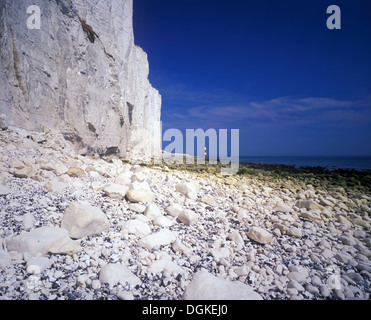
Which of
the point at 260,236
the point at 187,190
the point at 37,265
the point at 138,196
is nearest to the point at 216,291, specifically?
the point at 260,236

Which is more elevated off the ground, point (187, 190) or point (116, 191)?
point (116, 191)

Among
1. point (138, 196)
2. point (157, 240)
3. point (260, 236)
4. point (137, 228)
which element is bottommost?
point (260, 236)

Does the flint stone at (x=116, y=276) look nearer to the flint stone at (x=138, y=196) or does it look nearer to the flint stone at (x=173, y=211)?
the flint stone at (x=173, y=211)

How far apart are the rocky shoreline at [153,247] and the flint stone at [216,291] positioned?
0.5 inches

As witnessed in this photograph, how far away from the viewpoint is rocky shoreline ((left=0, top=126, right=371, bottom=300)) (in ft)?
7.64

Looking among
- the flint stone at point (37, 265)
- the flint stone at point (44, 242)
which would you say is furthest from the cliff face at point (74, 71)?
the flint stone at point (37, 265)

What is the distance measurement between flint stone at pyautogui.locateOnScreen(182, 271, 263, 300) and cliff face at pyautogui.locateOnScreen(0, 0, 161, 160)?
8410 millimetres

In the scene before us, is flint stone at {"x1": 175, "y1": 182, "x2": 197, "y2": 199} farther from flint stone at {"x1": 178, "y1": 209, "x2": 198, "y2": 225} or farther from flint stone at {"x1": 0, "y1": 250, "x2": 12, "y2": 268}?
flint stone at {"x1": 0, "y1": 250, "x2": 12, "y2": 268}

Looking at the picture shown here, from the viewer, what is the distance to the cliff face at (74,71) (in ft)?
24.4

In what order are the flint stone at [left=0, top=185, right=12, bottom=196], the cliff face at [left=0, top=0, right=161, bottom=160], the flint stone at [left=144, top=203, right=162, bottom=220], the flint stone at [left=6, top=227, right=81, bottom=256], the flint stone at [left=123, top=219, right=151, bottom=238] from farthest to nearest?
the cliff face at [left=0, top=0, right=161, bottom=160], the flint stone at [left=144, top=203, right=162, bottom=220], the flint stone at [left=0, top=185, right=12, bottom=196], the flint stone at [left=123, top=219, right=151, bottom=238], the flint stone at [left=6, top=227, right=81, bottom=256]

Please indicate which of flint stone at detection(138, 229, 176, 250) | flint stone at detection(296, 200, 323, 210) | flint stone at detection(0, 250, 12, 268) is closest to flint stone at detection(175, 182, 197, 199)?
flint stone at detection(138, 229, 176, 250)

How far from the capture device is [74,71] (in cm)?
1049

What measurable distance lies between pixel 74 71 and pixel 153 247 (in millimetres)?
10912

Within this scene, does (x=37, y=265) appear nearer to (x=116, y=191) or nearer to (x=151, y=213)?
(x=151, y=213)
